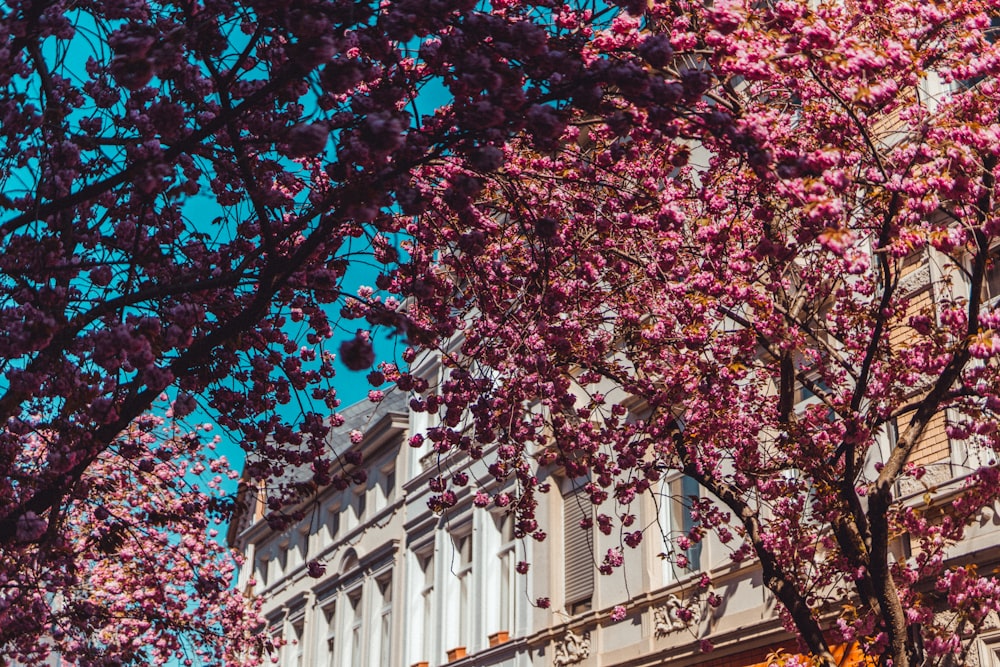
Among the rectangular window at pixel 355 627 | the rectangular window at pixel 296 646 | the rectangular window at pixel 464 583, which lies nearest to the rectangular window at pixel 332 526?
the rectangular window at pixel 296 646

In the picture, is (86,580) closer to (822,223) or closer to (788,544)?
(788,544)

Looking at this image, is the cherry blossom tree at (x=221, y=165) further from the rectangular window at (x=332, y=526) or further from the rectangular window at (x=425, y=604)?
the rectangular window at (x=332, y=526)

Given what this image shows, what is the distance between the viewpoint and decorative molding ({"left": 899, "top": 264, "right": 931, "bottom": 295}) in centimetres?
1445

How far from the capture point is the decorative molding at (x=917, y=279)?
47.4 feet

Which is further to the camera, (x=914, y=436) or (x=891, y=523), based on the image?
(x=891, y=523)

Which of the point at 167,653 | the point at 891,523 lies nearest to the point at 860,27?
the point at 891,523

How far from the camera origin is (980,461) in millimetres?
13047

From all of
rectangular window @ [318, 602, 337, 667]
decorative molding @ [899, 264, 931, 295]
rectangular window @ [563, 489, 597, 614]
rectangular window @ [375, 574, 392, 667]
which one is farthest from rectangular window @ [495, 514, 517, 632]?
decorative molding @ [899, 264, 931, 295]

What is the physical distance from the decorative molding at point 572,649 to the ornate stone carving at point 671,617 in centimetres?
211

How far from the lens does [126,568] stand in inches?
821

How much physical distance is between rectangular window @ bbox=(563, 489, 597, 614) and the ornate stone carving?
7.90ft

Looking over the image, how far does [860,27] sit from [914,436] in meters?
3.67

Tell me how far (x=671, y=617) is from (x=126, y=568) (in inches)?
370

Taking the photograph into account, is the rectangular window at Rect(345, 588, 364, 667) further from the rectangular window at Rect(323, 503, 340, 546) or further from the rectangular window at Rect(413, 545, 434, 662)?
the rectangular window at Rect(413, 545, 434, 662)
